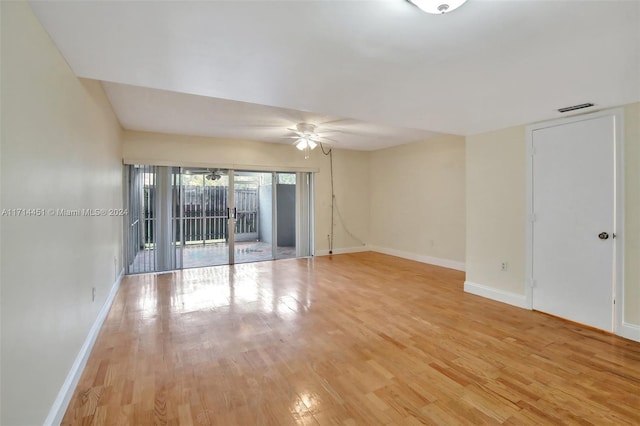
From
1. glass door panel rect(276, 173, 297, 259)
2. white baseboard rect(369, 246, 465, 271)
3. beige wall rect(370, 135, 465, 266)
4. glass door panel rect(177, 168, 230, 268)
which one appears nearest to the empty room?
white baseboard rect(369, 246, 465, 271)

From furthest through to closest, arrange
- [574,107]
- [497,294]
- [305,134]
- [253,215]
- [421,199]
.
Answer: [253,215] < [421,199] < [305,134] < [497,294] < [574,107]

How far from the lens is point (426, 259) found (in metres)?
6.05

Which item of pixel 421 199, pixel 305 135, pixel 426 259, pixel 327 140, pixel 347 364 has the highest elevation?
pixel 327 140

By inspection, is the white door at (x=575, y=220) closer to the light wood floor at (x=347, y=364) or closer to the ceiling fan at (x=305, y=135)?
the light wood floor at (x=347, y=364)

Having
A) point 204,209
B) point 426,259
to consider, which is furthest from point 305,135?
point 426,259

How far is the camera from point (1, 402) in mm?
1157

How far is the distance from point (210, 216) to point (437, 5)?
5.77 m

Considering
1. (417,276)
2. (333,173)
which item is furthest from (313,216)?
(417,276)

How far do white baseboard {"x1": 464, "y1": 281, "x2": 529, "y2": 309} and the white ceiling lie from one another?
85.4 inches

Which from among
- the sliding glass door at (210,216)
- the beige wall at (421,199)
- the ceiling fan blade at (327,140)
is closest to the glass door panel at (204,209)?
the sliding glass door at (210,216)

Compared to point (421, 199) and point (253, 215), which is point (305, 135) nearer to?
point (421, 199)

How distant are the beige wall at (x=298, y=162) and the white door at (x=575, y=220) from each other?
13.7 feet

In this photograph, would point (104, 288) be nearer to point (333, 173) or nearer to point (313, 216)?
point (313, 216)

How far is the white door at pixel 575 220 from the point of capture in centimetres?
296
